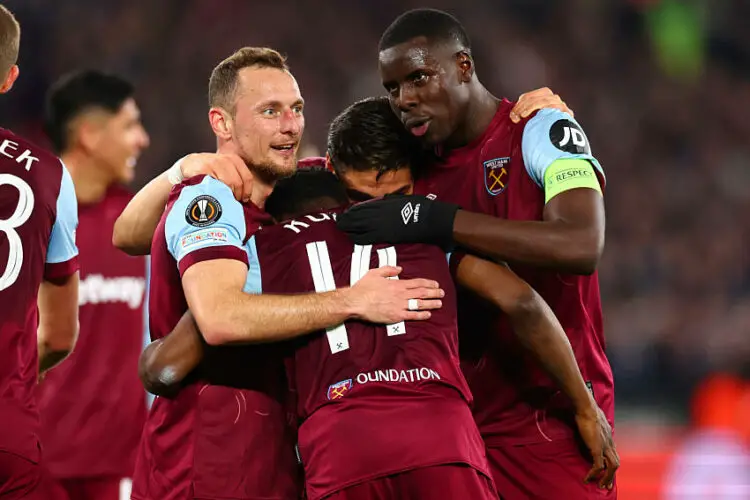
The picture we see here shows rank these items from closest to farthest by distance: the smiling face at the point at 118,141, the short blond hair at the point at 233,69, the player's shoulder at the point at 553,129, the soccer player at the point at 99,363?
the player's shoulder at the point at 553,129, the short blond hair at the point at 233,69, the soccer player at the point at 99,363, the smiling face at the point at 118,141

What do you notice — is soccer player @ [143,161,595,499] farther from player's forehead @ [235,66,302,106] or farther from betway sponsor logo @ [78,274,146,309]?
betway sponsor logo @ [78,274,146,309]

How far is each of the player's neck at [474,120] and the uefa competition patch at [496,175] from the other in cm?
17

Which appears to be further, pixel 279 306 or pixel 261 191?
pixel 261 191

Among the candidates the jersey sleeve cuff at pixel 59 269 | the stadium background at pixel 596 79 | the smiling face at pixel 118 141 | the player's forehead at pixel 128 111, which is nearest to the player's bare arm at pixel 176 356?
the jersey sleeve cuff at pixel 59 269

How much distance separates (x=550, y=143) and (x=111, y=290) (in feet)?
10.0

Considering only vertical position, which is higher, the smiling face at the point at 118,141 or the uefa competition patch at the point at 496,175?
the smiling face at the point at 118,141

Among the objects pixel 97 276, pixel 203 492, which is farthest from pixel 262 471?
pixel 97 276

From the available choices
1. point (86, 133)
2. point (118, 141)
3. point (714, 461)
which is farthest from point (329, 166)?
point (714, 461)

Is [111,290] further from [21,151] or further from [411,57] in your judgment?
[411,57]

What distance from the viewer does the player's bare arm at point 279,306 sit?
10.8ft

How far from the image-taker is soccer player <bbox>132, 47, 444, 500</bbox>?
3.32 metres

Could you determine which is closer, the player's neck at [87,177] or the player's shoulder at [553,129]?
the player's shoulder at [553,129]

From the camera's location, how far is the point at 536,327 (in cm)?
349

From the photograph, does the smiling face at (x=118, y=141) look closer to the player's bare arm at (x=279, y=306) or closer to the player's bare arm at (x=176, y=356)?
the player's bare arm at (x=176, y=356)
